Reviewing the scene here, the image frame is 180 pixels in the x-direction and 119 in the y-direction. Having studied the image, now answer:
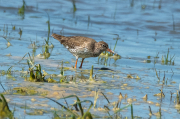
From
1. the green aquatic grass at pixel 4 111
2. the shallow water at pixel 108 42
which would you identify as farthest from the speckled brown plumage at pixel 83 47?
the green aquatic grass at pixel 4 111

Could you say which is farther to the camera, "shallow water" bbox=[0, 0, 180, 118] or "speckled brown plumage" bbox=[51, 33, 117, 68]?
"speckled brown plumage" bbox=[51, 33, 117, 68]

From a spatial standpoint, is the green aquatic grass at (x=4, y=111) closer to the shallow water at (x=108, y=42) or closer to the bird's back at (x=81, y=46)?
the shallow water at (x=108, y=42)


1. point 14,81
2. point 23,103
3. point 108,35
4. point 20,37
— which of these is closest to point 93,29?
point 108,35

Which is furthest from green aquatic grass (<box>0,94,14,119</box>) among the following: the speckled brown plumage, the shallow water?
the speckled brown plumage

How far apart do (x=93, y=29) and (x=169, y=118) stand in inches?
374

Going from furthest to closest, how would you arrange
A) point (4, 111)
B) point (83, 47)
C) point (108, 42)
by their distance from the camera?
1. point (108, 42)
2. point (83, 47)
3. point (4, 111)

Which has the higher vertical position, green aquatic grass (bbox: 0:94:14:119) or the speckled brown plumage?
the speckled brown plumage

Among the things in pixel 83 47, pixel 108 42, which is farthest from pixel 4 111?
pixel 108 42

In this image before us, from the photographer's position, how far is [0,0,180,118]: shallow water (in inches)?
230

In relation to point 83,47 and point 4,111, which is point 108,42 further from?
point 4,111

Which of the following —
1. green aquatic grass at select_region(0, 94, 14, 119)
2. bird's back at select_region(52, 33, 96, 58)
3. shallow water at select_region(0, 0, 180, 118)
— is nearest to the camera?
green aquatic grass at select_region(0, 94, 14, 119)

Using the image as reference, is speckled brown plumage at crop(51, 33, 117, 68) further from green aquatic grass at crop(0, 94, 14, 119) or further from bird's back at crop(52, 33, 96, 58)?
green aquatic grass at crop(0, 94, 14, 119)

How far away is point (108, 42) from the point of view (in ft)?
38.2

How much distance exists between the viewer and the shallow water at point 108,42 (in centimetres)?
585
